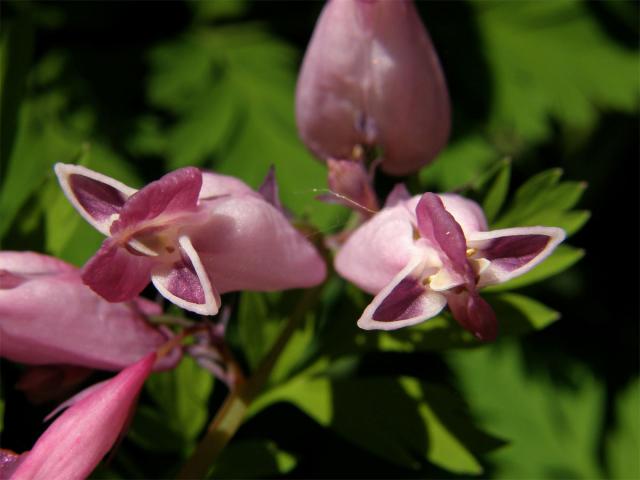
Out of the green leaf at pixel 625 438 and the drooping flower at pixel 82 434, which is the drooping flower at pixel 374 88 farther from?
the green leaf at pixel 625 438

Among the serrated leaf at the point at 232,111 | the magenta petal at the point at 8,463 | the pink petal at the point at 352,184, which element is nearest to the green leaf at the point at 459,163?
the serrated leaf at the point at 232,111

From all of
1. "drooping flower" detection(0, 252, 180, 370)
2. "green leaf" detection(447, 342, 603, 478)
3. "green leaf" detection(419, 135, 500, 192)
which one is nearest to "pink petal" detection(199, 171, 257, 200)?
"drooping flower" detection(0, 252, 180, 370)

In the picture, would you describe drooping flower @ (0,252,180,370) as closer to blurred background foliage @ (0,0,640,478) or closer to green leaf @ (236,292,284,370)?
green leaf @ (236,292,284,370)

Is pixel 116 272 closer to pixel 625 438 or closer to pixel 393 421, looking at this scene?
pixel 393 421

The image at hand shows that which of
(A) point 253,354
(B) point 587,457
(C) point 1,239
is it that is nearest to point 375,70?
(A) point 253,354

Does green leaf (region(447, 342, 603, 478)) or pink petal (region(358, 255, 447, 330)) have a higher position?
pink petal (region(358, 255, 447, 330))

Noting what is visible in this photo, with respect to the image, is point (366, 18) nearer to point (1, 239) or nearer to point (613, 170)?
point (1, 239)
